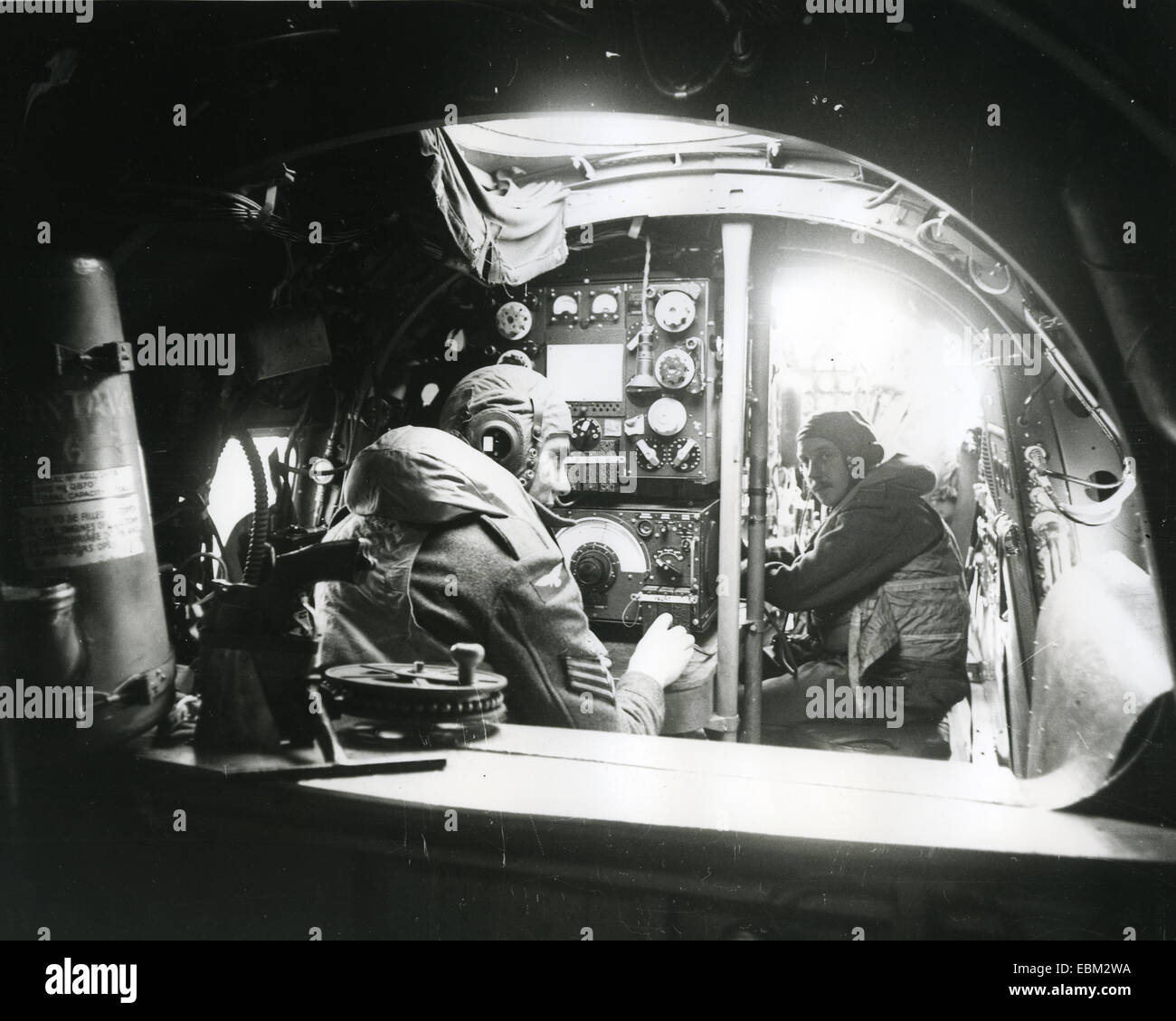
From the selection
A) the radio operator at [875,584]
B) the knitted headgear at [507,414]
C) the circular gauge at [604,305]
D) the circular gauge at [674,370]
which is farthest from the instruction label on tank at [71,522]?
the radio operator at [875,584]

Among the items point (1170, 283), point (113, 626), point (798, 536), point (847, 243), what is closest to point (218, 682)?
point (113, 626)

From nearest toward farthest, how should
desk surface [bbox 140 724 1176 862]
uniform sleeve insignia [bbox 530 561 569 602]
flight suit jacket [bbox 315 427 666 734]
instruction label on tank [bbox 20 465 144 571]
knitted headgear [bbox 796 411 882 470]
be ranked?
1. desk surface [bbox 140 724 1176 862]
2. instruction label on tank [bbox 20 465 144 571]
3. flight suit jacket [bbox 315 427 666 734]
4. uniform sleeve insignia [bbox 530 561 569 602]
5. knitted headgear [bbox 796 411 882 470]

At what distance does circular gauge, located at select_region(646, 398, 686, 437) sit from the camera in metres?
2.48

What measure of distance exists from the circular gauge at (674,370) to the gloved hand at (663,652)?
2.37ft

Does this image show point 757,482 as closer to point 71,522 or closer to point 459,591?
point 459,591

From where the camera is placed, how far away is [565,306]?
248 centimetres

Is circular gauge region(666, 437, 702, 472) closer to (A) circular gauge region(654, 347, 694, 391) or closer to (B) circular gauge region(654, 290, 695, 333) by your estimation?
(A) circular gauge region(654, 347, 694, 391)

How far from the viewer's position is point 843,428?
7.77ft

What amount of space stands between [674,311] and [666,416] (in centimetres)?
34

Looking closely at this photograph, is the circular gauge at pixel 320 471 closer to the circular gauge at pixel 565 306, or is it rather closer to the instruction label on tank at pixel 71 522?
the instruction label on tank at pixel 71 522

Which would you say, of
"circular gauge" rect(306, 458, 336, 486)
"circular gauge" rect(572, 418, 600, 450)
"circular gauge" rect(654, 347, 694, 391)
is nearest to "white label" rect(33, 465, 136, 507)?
"circular gauge" rect(306, 458, 336, 486)

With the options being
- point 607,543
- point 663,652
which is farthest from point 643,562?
point 663,652

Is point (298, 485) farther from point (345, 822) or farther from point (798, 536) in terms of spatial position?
point (798, 536)

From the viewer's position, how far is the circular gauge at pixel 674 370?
2480mm
